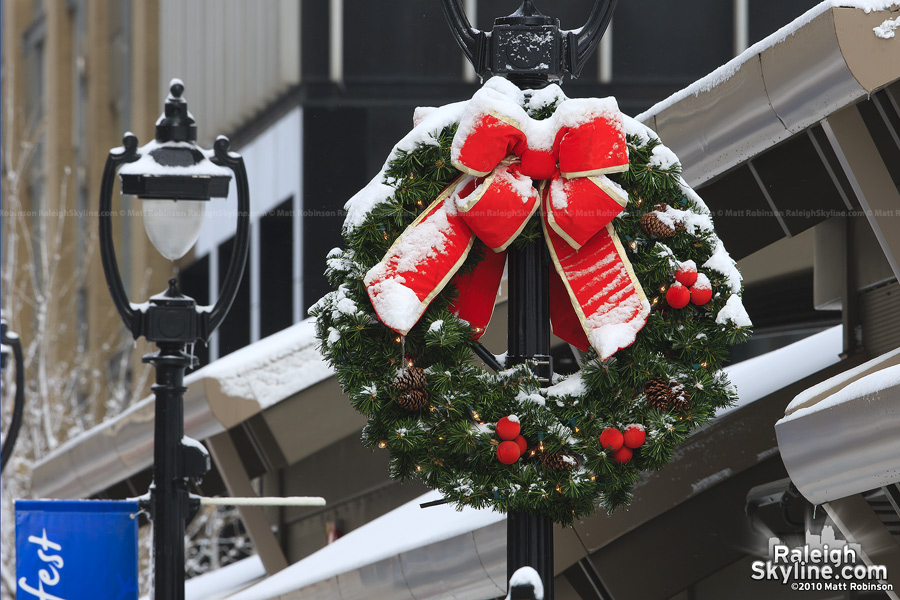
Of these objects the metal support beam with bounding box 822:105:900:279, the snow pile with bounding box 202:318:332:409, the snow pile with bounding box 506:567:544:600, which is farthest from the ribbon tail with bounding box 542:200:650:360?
the snow pile with bounding box 202:318:332:409

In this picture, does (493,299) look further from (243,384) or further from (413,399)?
(243,384)

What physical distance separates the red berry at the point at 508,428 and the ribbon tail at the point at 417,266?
1.39ft

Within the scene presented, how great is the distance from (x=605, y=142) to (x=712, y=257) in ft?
2.05

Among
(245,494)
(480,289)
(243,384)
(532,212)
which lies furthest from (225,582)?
(532,212)

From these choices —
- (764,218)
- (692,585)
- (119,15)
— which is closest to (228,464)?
(692,585)

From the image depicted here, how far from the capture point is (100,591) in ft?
23.9

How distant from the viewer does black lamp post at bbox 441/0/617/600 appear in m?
5.00

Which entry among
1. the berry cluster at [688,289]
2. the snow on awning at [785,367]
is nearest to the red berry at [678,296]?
the berry cluster at [688,289]

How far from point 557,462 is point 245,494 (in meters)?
8.89

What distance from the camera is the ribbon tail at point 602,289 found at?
4977mm

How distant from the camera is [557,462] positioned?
16.0ft

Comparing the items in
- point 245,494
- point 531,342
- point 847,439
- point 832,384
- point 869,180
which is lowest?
point 245,494

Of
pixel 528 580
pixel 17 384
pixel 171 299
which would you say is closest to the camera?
pixel 528 580

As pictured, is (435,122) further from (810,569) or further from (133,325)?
(810,569)
